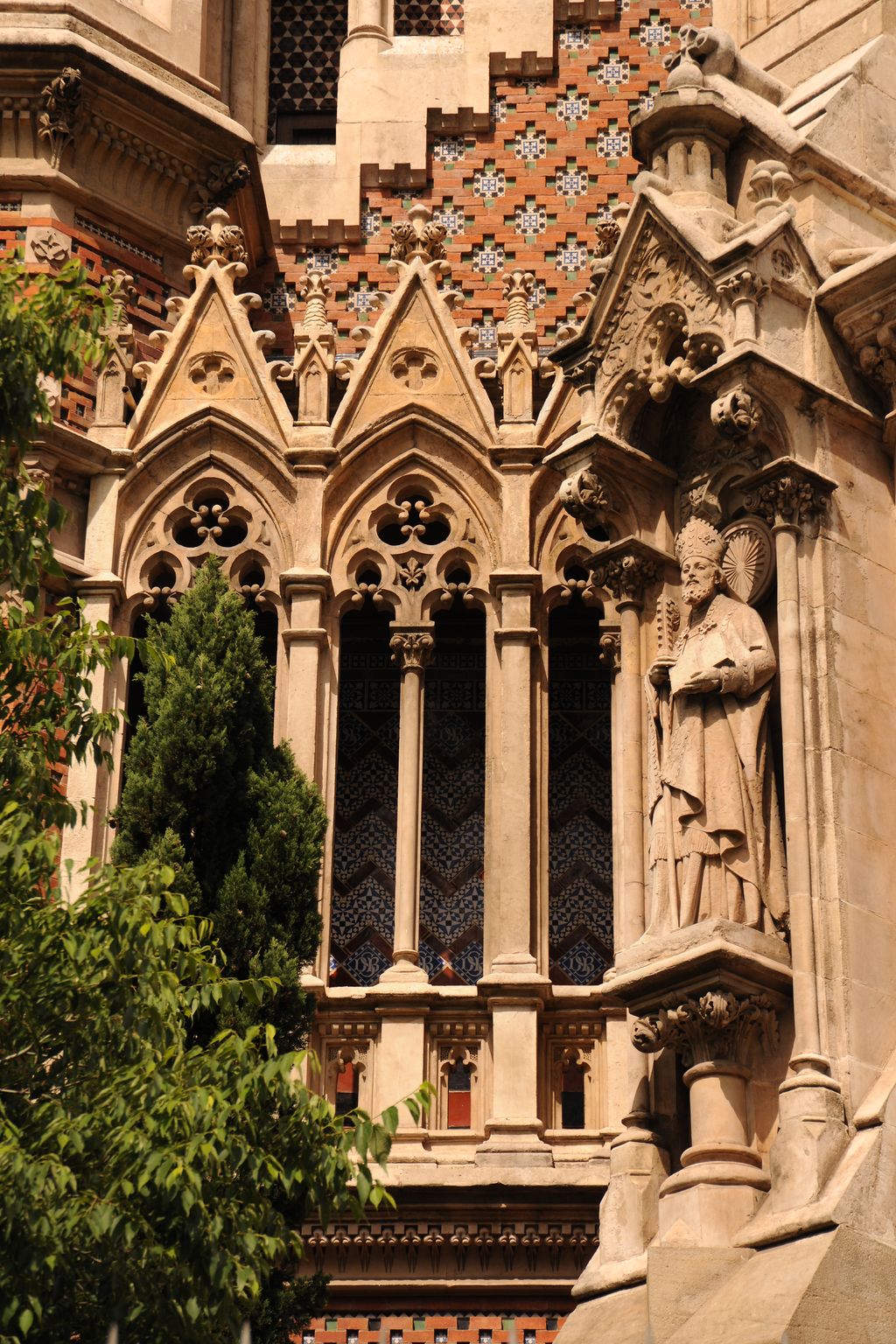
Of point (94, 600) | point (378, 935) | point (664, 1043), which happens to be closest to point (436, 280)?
point (94, 600)

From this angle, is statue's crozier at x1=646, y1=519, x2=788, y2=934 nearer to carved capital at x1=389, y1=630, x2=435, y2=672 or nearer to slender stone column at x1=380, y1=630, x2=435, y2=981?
slender stone column at x1=380, y1=630, x2=435, y2=981

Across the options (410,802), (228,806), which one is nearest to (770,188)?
(228,806)

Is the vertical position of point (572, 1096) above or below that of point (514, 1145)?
above

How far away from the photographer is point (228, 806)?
15.1m

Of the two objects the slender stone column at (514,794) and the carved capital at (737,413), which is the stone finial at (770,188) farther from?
the slender stone column at (514,794)

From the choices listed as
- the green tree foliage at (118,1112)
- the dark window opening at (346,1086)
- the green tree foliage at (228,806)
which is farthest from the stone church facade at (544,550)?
the green tree foliage at (228,806)

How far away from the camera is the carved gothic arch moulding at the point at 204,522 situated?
1953 cm

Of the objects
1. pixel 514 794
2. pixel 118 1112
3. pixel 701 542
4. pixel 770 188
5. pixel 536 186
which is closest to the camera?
pixel 118 1112

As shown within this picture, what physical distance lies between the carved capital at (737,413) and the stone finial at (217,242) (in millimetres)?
8080

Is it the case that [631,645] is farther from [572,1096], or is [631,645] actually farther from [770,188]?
[572,1096]

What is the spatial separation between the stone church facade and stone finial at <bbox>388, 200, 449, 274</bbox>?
43 mm

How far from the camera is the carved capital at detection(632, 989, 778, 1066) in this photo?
1202 cm

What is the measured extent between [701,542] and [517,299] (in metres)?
7.03

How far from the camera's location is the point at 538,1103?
17.8 meters
